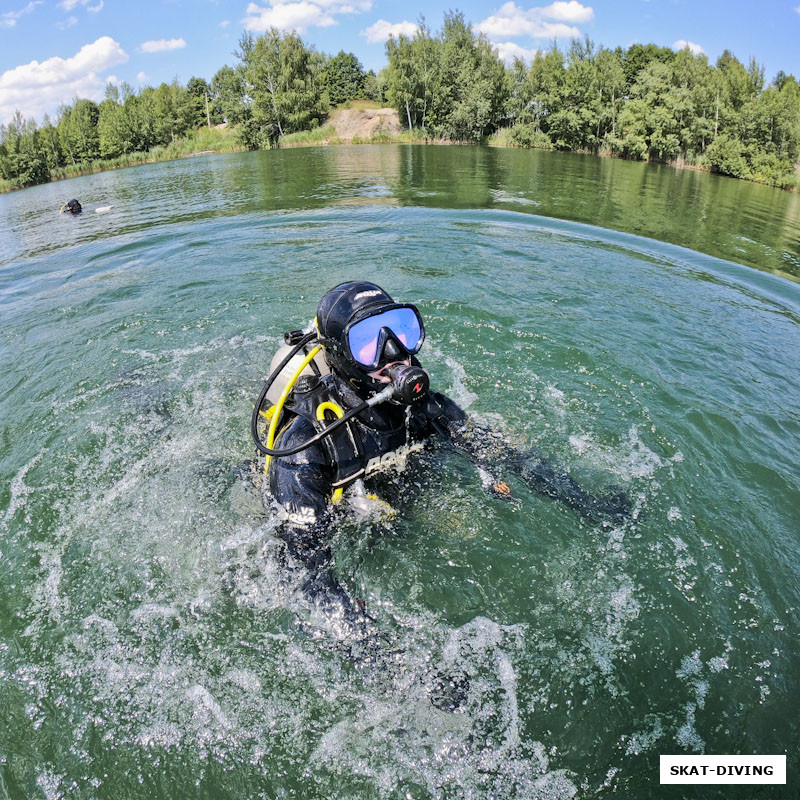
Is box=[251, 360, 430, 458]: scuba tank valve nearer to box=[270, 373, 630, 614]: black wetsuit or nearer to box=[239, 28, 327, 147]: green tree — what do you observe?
box=[270, 373, 630, 614]: black wetsuit

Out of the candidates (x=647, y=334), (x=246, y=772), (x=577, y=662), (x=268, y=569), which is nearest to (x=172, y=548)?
(x=268, y=569)

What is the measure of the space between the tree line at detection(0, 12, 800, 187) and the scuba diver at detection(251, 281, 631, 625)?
30.6 metres

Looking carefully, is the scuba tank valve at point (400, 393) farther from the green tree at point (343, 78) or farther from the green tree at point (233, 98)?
the green tree at point (343, 78)

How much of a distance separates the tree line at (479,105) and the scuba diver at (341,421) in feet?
101

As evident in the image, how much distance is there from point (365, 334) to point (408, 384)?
1.50ft

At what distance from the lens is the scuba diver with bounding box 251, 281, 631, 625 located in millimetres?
2752

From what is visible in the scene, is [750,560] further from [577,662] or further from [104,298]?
[104,298]

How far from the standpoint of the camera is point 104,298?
846 cm

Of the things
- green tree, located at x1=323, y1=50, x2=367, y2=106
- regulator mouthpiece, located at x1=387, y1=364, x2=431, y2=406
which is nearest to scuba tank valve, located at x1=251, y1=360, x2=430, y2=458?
regulator mouthpiece, located at x1=387, y1=364, x2=431, y2=406

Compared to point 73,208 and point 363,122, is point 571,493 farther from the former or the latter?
point 363,122

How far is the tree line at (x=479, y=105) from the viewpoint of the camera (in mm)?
30953

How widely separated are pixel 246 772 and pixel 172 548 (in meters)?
1.63

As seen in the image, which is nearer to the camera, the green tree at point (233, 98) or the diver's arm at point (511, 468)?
the diver's arm at point (511, 468)

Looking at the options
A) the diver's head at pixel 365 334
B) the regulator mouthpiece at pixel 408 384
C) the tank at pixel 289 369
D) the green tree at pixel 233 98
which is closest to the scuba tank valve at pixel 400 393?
the regulator mouthpiece at pixel 408 384
